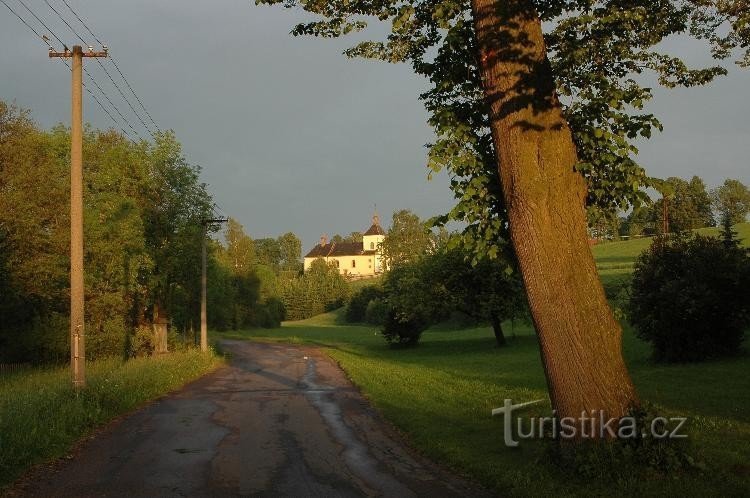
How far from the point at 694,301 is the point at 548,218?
1370cm

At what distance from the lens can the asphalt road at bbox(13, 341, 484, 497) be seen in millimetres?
7965

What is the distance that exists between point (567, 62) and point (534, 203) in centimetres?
254

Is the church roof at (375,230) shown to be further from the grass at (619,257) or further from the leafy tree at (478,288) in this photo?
the leafy tree at (478,288)

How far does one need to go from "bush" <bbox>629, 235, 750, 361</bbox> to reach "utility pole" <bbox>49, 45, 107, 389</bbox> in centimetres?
1583

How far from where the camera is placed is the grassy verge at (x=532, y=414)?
706 centimetres

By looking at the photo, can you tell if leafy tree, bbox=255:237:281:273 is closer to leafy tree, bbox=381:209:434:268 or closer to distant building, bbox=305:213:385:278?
distant building, bbox=305:213:385:278

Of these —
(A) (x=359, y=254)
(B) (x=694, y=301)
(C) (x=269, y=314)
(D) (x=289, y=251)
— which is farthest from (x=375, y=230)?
(B) (x=694, y=301)

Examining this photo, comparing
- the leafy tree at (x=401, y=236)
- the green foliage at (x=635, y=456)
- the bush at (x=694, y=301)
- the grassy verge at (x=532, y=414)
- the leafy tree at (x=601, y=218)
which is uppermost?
the leafy tree at (x=401, y=236)

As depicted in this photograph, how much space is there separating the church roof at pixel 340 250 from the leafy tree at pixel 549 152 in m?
163

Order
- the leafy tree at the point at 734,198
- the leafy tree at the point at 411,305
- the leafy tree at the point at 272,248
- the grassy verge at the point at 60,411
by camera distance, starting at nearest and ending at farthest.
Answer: the grassy verge at the point at 60,411 < the leafy tree at the point at 411,305 < the leafy tree at the point at 734,198 < the leafy tree at the point at 272,248

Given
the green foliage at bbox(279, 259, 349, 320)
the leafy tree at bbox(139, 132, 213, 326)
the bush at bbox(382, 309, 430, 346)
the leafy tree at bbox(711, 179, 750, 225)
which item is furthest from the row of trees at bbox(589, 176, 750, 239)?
the leafy tree at bbox(139, 132, 213, 326)

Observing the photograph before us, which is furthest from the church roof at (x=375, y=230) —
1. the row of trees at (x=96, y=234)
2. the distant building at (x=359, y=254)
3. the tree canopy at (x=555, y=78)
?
the tree canopy at (x=555, y=78)

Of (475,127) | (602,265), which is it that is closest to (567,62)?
(475,127)

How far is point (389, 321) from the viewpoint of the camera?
4403cm
